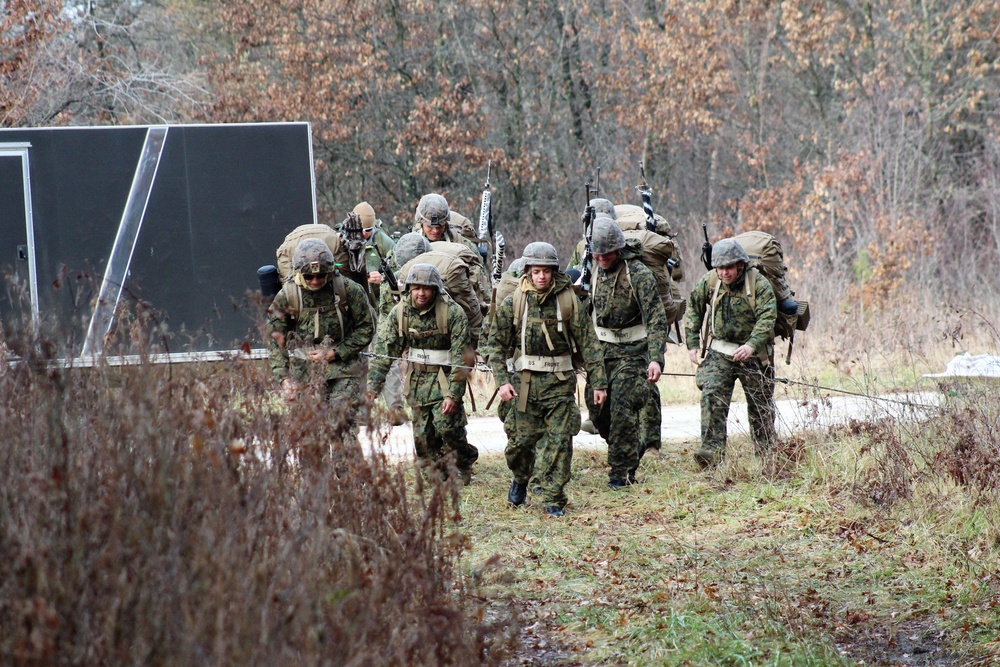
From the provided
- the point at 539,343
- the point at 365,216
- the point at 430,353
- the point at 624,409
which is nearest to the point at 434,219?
the point at 365,216

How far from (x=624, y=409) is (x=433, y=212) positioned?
8.28 ft

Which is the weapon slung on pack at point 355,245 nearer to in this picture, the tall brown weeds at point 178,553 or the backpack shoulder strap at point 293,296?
the backpack shoulder strap at point 293,296

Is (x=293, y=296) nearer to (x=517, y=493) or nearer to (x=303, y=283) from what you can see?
(x=303, y=283)

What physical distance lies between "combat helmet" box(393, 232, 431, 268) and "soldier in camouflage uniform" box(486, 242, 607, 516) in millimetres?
1400

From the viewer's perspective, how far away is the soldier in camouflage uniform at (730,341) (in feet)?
28.9

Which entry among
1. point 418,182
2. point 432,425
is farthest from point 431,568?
point 418,182

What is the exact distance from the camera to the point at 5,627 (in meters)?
3.10

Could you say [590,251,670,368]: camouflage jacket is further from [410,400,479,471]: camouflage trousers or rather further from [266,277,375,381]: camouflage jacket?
[266,277,375,381]: camouflage jacket

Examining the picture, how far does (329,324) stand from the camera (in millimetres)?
8609

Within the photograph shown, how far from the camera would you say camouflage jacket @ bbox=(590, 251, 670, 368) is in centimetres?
886

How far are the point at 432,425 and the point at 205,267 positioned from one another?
4.66m

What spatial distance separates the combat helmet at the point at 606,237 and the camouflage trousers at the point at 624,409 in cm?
90

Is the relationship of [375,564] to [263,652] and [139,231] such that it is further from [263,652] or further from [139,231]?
[139,231]

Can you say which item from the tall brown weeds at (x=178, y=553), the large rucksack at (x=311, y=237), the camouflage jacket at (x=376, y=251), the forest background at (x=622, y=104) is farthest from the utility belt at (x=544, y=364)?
the forest background at (x=622, y=104)
